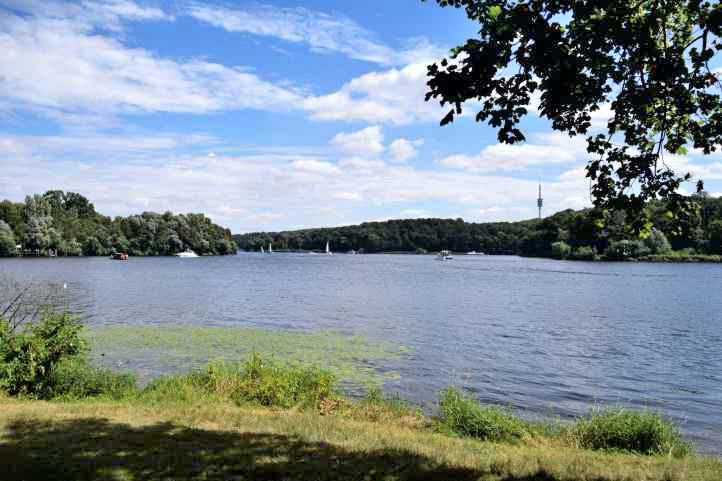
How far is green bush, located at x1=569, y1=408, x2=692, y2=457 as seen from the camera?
38.2ft

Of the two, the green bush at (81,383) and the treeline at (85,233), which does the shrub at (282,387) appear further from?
the treeline at (85,233)

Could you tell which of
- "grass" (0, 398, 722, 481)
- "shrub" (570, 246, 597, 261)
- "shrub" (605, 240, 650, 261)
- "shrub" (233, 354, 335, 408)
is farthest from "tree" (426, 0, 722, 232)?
"shrub" (570, 246, 597, 261)

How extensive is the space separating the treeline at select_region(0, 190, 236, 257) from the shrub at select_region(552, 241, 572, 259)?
396 feet

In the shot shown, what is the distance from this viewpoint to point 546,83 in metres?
6.51

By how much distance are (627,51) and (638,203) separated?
2132mm

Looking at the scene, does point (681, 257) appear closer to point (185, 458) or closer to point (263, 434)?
point (263, 434)

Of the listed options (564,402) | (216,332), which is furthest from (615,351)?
(216,332)

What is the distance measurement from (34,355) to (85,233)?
18139 cm

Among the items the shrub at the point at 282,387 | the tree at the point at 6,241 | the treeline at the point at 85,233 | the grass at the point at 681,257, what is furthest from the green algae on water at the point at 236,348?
the grass at the point at 681,257

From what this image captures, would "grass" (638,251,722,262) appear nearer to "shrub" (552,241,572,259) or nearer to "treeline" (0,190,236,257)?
"shrub" (552,241,572,259)

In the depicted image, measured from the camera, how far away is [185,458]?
837 cm

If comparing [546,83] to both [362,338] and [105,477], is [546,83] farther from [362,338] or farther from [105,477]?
[362,338]

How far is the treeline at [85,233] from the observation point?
484 feet

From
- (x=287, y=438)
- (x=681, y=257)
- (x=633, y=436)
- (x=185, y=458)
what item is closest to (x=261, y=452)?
(x=287, y=438)
